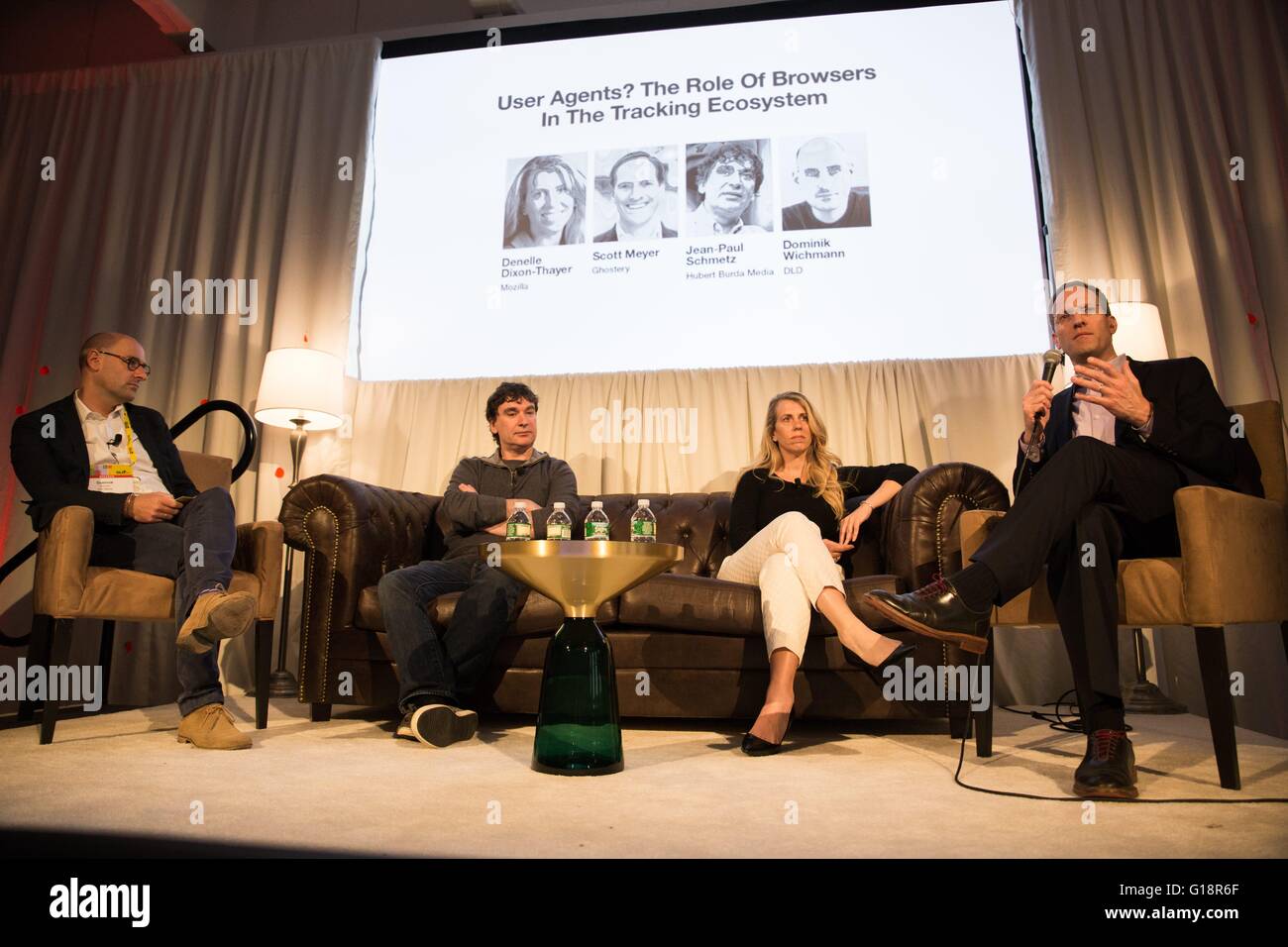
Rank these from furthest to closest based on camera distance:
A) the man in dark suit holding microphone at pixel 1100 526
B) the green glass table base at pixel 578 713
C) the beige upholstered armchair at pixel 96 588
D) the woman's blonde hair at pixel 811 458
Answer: the woman's blonde hair at pixel 811 458 → the beige upholstered armchair at pixel 96 588 → the green glass table base at pixel 578 713 → the man in dark suit holding microphone at pixel 1100 526

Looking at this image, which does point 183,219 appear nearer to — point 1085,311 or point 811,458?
point 811,458

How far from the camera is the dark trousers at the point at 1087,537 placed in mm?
1762

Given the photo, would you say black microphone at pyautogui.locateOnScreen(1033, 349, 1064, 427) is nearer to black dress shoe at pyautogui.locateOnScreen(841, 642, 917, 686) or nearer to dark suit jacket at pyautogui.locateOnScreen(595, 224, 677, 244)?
black dress shoe at pyautogui.locateOnScreen(841, 642, 917, 686)

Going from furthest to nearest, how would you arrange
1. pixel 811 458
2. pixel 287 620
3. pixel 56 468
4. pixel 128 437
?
pixel 287 620, pixel 811 458, pixel 128 437, pixel 56 468

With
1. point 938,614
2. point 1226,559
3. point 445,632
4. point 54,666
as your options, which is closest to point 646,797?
point 938,614

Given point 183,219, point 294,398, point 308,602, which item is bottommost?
point 308,602

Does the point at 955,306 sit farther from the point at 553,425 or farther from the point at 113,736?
the point at 113,736

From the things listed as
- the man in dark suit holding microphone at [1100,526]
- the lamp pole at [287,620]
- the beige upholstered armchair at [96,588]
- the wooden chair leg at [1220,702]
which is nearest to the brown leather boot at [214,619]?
the beige upholstered armchair at [96,588]

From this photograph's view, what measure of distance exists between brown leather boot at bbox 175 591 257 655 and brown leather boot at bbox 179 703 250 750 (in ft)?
0.64

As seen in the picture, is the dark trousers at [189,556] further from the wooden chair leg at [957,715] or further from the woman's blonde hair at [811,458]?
the wooden chair leg at [957,715]

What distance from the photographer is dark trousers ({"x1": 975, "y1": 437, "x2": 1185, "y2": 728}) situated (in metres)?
1.76

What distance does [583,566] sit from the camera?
1.91 metres

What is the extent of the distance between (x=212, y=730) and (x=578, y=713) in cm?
104

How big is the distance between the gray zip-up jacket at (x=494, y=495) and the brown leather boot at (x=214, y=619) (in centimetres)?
77
